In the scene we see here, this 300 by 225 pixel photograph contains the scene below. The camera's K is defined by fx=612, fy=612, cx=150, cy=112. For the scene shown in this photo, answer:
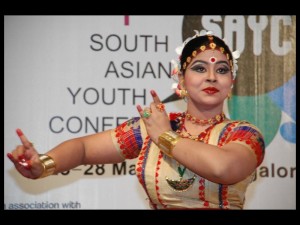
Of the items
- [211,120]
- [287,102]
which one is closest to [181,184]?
[211,120]

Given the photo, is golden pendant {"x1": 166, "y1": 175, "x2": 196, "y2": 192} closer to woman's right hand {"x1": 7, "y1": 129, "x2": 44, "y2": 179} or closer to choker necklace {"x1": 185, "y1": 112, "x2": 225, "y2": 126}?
choker necklace {"x1": 185, "y1": 112, "x2": 225, "y2": 126}

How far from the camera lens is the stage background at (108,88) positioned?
532 cm

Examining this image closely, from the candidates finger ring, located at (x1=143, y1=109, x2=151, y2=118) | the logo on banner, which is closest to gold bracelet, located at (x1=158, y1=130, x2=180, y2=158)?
finger ring, located at (x1=143, y1=109, x2=151, y2=118)

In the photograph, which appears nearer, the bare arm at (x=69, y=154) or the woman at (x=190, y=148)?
the woman at (x=190, y=148)

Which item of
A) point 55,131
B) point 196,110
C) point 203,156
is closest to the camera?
point 203,156

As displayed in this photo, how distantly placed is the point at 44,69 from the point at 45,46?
0.20m

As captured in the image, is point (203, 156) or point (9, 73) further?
point (9, 73)

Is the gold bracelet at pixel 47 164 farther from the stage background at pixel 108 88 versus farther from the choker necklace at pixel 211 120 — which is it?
the stage background at pixel 108 88

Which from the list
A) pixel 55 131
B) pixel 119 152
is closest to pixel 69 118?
pixel 55 131

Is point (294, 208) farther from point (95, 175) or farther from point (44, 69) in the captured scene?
point (44, 69)

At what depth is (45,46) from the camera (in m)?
5.36

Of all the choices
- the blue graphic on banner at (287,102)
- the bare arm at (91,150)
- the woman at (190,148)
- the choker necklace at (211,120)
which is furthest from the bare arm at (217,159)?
the blue graphic on banner at (287,102)

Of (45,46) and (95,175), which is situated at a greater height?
(45,46)

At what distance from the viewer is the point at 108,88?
5340mm
